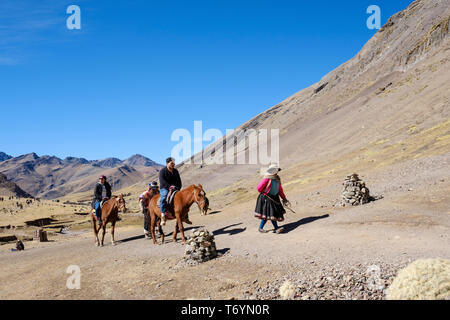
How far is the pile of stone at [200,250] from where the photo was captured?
1045 cm

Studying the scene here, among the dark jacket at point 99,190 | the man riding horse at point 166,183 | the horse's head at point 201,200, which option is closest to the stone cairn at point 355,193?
the horse's head at point 201,200

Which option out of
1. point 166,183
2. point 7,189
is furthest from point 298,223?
point 7,189

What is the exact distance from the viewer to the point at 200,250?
10484 millimetres

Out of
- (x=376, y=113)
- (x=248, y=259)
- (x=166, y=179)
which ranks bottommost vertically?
(x=248, y=259)

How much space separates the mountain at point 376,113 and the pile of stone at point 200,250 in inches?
763

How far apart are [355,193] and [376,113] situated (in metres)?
44.5

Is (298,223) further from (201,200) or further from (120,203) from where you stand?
(120,203)

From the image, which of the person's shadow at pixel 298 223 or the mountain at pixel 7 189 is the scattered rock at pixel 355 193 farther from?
the mountain at pixel 7 189

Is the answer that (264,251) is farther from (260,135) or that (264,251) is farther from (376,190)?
(260,135)

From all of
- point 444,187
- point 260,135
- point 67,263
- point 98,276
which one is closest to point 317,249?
point 98,276

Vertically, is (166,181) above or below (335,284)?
above

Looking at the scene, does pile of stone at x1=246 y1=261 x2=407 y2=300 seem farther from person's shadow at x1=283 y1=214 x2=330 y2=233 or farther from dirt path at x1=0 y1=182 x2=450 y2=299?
person's shadow at x1=283 y1=214 x2=330 y2=233

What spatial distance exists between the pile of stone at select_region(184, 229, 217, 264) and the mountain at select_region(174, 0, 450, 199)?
19375 millimetres
